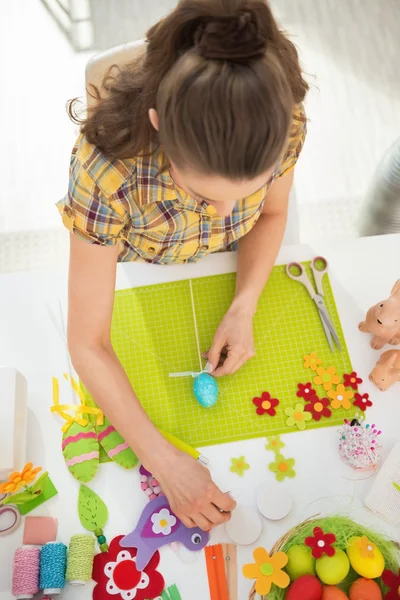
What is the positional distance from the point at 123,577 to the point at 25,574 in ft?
0.49

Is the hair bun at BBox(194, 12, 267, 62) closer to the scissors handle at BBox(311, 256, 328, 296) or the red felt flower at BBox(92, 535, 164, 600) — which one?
the scissors handle at BBox(311, 256, 328, 296)

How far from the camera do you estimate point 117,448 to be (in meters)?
0.94

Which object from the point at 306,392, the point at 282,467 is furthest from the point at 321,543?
the point at 306,392

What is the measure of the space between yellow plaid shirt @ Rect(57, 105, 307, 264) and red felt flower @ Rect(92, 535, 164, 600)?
50 cm

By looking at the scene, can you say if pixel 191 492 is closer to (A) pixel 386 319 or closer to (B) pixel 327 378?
(B) pixel 327 378

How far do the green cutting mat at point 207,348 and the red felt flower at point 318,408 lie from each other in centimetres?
1

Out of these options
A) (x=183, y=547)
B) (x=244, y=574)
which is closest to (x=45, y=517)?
(x=183, y=547)

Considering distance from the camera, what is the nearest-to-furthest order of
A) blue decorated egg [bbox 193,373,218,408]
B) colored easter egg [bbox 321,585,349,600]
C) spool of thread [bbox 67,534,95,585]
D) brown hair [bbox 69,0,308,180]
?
brown hair [bbox 69,0,308,180]
colored easter egg [bbox 321,585,349,600]
spool of thread [bbox 67,534,95,585]
blue decorated egg [bbox 193,373,218,408]

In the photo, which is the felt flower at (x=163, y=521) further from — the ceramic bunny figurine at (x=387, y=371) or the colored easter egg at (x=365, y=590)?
the ceramic bunny figurine at (x=387, y=371)

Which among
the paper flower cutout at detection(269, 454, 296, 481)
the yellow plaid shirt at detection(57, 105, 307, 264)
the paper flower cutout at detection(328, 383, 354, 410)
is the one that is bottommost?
the paper flower cutout at detection(269, 454, 296, 481)

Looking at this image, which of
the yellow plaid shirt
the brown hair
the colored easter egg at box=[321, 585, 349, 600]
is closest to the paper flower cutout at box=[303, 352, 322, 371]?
the yellow plaid shirt

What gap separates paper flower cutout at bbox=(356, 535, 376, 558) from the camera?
0.77 metres

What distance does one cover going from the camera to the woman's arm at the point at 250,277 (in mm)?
977

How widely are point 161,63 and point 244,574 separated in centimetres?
71
